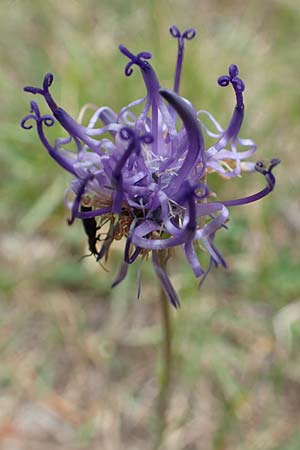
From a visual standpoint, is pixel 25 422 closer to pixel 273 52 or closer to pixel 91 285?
pixel 91 285

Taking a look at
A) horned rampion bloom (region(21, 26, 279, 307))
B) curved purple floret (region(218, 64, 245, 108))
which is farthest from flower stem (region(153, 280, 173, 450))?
curved purple floret (region(218, 64, 245, 108))

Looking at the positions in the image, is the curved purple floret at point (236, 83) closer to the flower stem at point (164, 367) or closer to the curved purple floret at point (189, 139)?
the curved purple floret at point (189, 139)

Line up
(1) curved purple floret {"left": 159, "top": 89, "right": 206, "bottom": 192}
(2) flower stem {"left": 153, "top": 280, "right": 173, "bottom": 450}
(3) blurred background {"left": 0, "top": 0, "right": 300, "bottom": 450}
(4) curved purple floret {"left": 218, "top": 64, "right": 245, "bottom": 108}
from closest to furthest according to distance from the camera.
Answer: (1) curved purple floret {"left": 159, "top": 89, "right": 206, "bottom": 192}, (4) curved purple floret {"left": 218, "top": 64, "right": 245, "bottom": 108}, (2) flower stem {"left": 153, "top": 280, "right": 173, "bottom": 450}, (3) blurred background {"left": 0, "top": 0, "right": 300, "bottom": 450}

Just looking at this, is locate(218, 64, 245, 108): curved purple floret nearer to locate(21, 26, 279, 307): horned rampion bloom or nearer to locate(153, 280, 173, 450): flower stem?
locate(21, 26, 279, 307): horned rampion bloom

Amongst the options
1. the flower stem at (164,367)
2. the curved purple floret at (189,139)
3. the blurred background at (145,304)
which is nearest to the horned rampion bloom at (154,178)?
the curved purple floret at (189,139)

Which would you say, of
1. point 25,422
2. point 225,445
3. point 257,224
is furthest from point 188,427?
point 257,224

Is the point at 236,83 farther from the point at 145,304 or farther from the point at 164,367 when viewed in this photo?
the point at 145,304

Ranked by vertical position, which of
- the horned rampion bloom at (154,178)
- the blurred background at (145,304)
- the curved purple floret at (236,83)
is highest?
the curved purple floret at (236,83)
